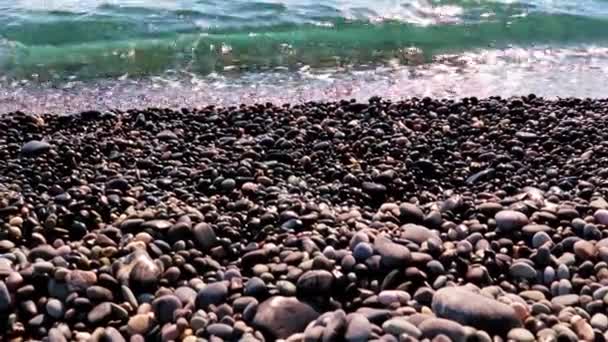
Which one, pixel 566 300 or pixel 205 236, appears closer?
pixel 566 300

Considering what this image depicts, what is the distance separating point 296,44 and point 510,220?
6.69m

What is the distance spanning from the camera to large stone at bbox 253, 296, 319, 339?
340 cm

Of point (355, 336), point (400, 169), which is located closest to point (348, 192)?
point (400, 169)

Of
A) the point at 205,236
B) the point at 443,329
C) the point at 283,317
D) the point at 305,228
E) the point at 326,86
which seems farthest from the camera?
the point at 326,86

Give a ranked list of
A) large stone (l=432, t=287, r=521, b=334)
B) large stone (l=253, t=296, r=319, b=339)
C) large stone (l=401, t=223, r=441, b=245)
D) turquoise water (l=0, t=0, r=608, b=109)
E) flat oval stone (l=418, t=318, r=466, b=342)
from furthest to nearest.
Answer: turquoise water (l=0, t=0, r=608, b=109)
large stone (l=401, t=223, r=441, b=245)
large stone (l=253, t=296, r=319, b=339)
large stone (l=432, t=287, r=521, b=334)
flat oval stone (l=418, t=318, r=466, b=342)

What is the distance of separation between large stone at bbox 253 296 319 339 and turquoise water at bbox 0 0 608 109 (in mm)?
5160

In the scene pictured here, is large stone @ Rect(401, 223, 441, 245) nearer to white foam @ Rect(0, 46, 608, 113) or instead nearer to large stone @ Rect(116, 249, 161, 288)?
large stone @ Rect(116, 249, 161, 288)

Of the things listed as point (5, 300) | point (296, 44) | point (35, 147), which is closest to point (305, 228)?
point (5, 300)

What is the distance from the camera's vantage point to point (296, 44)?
34.5 ft

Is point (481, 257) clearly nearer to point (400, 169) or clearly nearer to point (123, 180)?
point (400, 169)

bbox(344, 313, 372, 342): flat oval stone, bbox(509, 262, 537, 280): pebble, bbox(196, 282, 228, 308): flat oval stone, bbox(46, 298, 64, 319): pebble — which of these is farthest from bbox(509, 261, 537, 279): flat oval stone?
bbox(46, 298, 64, 319): pebble

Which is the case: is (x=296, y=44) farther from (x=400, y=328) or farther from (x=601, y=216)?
(x=400, y=328)

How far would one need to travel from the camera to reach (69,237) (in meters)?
4.46

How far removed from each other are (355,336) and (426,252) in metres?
0.92
